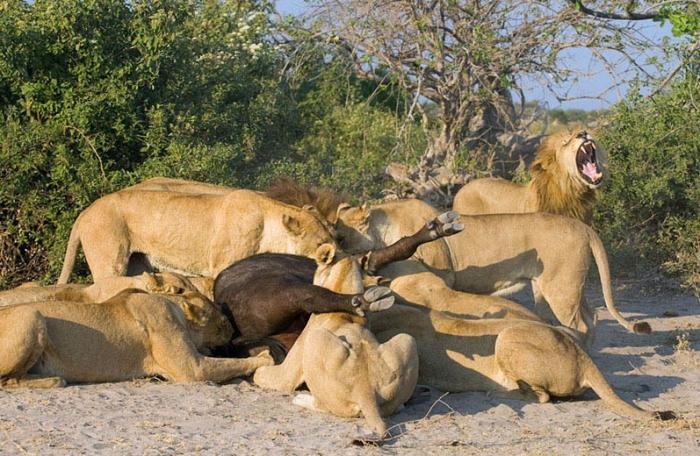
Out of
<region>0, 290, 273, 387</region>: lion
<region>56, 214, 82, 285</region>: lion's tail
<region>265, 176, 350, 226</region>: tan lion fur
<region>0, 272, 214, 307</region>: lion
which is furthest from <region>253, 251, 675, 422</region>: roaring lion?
<region>56, 214, 82, 285</region>: lion's tail

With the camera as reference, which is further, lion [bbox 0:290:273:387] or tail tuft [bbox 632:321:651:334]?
tail tuft [bbox 632:321:651:334]

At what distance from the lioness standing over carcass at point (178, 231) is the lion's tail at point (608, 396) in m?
2.26

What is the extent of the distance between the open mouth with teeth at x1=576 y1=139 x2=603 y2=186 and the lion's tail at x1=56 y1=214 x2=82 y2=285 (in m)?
3.87

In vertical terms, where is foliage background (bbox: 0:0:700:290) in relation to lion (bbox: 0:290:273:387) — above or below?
above

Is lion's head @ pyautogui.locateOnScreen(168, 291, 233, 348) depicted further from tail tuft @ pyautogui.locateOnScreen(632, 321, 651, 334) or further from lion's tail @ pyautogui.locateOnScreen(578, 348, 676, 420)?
tail tuft @ pyautogui.locateOnScreen(632, 321, 651, 334)

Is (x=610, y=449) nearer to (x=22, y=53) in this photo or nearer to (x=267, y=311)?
(x=267, y=311)

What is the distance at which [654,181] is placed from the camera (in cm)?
1134

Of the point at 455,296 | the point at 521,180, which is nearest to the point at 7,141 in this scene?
the point at 455,296

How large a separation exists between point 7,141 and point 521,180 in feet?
17.1

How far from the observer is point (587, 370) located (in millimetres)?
6312

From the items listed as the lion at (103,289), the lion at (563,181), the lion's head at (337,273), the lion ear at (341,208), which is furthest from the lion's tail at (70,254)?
the lion at (563,181)

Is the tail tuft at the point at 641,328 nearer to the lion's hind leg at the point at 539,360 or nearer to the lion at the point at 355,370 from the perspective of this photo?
the lion's hind leg at the point at 539,360

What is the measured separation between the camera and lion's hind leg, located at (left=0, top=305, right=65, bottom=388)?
614 centimetres

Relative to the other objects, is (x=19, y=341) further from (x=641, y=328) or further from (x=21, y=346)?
(x=641, y=328)
